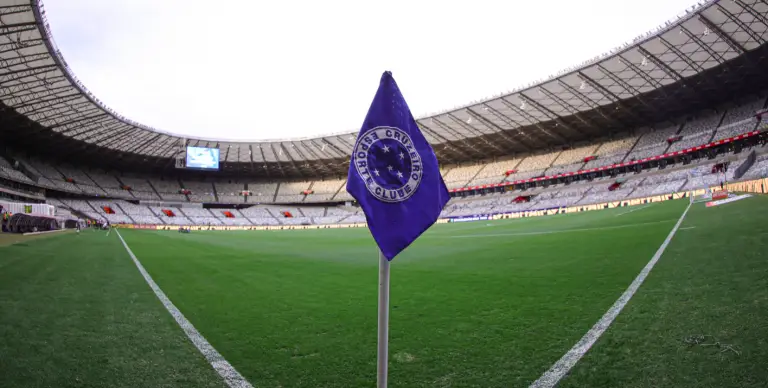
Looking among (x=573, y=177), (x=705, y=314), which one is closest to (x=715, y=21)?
(x=573, y=177)

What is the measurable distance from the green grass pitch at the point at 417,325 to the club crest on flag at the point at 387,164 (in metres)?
1.38

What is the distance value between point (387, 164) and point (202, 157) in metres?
58.2

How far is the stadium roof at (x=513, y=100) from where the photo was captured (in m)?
27.4

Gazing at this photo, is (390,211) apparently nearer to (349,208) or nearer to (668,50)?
(668,50)

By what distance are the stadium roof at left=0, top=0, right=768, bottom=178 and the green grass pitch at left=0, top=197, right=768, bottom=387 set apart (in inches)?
1050

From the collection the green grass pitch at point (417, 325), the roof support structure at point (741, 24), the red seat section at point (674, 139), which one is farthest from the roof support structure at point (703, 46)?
the green grass pitch at point (417, 325)

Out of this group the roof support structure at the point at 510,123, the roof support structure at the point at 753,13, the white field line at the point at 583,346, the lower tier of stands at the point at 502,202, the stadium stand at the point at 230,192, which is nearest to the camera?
the white field line at the point at 583,346

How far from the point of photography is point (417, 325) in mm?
3965

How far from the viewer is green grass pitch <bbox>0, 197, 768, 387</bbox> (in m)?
2.66

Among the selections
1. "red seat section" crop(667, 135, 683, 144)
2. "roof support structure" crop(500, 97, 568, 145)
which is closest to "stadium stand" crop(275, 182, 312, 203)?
"roof support structure" crop(500, 97, 568, 145)

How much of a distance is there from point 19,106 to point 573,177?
61668mm

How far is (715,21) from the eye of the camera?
2795 cm

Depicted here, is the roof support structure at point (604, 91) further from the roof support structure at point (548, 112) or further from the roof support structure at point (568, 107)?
the roof support structure at point (548, 112)

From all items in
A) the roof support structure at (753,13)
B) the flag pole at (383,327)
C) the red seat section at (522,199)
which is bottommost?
the red seat section at (522,199)
